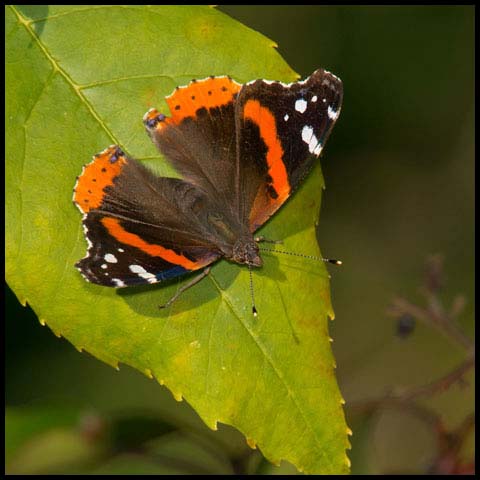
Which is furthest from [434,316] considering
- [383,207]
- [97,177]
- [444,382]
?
[383,207]

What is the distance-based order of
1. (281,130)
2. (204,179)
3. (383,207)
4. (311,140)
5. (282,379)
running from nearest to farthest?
(282,379) < (311,140) < (281,130) < (204,179) < (383,207)

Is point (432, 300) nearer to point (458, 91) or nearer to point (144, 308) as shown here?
point (144, 308)

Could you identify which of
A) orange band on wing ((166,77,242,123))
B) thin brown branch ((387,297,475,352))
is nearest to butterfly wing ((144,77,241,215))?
orange band on wing ((166,77,242,123))

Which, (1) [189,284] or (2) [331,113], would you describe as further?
(2) [331,113]

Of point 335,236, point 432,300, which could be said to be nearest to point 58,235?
point 432,300

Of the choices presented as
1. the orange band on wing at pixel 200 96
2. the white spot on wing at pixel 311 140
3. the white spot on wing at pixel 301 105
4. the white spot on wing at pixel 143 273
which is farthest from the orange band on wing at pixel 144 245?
the white spot on wing at pixel 301 105

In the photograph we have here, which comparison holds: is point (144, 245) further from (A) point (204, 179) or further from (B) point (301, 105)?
(B) point (301, 105)
